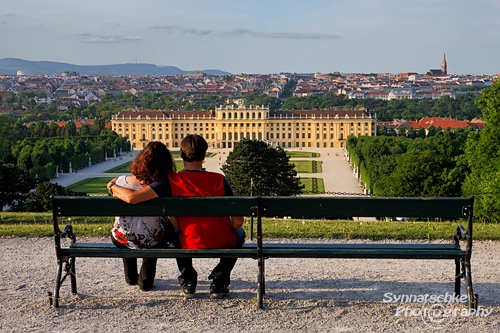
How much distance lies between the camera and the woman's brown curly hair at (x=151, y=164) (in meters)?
4.43

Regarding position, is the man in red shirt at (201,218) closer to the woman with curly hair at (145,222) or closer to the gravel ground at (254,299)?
the woman with curly hair at (145,222)

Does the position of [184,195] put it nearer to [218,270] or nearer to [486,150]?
[218,270]

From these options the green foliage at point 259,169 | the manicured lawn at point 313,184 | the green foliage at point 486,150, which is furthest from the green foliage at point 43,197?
the manicured lawn at point 313,184

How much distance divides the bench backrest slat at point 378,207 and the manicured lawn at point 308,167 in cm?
3704

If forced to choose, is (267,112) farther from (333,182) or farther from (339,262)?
(339,262)

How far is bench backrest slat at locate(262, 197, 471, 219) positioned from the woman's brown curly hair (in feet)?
2.04

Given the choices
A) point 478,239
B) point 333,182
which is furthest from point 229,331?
point 333,182

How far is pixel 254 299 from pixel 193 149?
962mm

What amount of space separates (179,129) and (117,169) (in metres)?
30.8

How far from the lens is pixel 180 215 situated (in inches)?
169

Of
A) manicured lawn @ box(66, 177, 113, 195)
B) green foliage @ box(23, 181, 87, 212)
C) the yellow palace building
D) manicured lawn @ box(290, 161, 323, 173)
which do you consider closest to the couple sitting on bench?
green foliage @ box(23, 181, 87, 212)

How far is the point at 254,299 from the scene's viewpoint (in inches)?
179

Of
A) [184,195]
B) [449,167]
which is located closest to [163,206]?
[184,195]

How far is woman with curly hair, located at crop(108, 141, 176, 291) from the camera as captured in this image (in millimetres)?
4438
